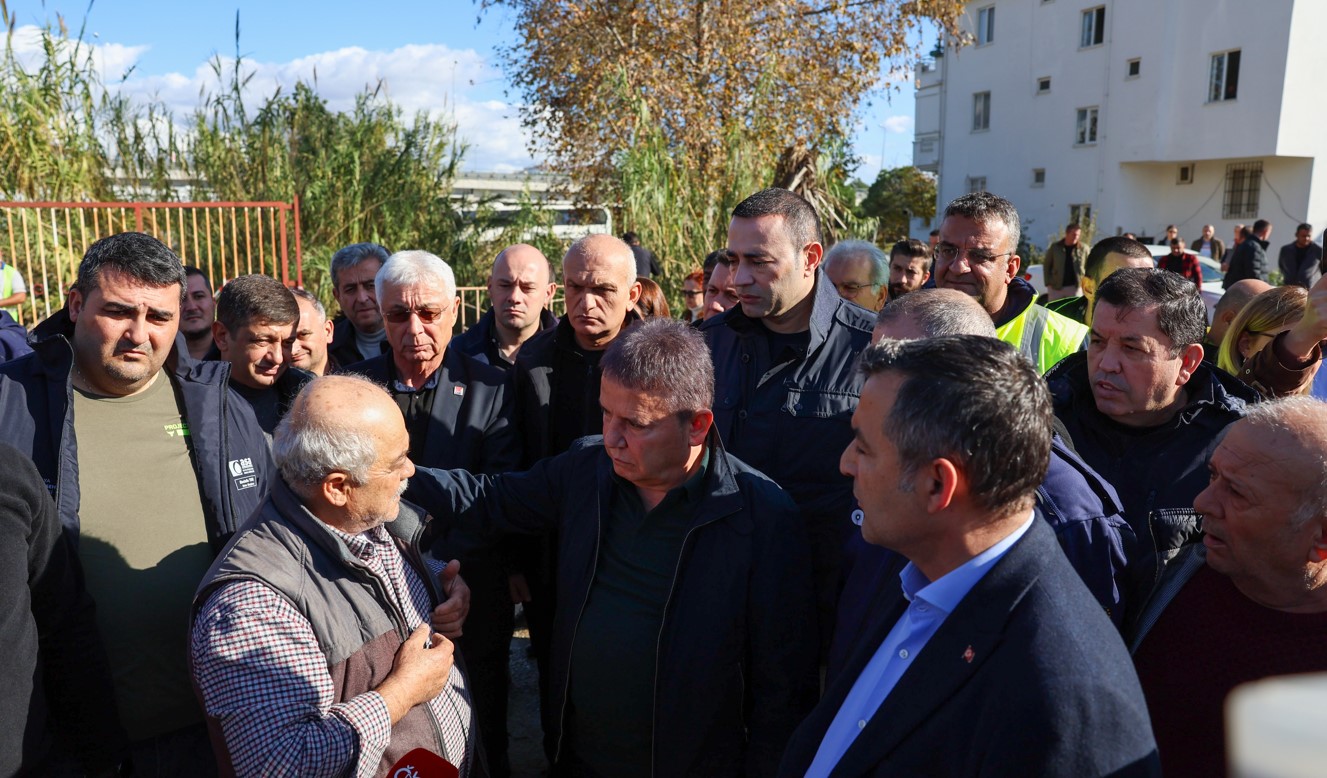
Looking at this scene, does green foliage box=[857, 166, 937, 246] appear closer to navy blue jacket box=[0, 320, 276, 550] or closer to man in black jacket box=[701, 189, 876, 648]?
man in black jacket box=[701, 189, 876, 648]

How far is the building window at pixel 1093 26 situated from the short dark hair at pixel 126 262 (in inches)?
1231

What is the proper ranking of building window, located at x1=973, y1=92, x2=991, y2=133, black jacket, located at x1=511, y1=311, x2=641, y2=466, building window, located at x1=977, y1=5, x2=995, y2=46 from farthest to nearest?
building window, located at x1=973, y1=92, x2=991, y2=133, building window, located at x1=977, y1=5, x2=995, y2=46, black jacket, located at x1=511, y1=311, x2=641, y2=466

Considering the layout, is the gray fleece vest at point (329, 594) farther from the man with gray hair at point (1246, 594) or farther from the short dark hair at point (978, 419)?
the man with gray hair at point (1246, 594)

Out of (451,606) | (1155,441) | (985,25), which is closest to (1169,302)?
(1155,441)

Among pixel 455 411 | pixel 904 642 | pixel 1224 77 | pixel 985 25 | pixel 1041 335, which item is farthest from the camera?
pixel 985 25

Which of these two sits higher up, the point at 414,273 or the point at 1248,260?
the point at 414,273

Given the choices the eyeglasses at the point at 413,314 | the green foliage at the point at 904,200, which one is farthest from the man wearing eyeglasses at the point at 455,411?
the green foliage at the point at 904,200

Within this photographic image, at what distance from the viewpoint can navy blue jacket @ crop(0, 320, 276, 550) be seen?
2590 mm

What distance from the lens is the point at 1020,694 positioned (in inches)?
57.7

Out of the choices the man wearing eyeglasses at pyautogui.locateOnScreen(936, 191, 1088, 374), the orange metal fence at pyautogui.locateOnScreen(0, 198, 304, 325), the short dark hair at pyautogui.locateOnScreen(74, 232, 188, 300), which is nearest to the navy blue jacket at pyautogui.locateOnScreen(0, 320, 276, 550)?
the short dark hair at pyautogui.locateOnScreen(74, 232, 188, 300)

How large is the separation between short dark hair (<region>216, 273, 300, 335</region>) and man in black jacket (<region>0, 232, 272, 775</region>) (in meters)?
0.71

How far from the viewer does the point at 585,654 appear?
8.52 feet

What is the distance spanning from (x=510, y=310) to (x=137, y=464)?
6.21ft

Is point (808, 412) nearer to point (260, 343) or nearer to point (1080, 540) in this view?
point (1080, 540)
